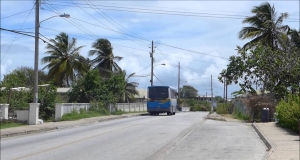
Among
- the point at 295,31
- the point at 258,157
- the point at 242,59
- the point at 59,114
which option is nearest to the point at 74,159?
the point at 258,157

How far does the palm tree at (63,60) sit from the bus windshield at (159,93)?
12051mm

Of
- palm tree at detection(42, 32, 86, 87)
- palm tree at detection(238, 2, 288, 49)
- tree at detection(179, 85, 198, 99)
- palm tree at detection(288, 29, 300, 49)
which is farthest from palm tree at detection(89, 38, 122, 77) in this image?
tree at detection(179, 85, 198, 99)

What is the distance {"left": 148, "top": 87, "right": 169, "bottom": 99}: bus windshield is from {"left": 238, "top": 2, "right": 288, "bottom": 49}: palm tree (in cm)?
968

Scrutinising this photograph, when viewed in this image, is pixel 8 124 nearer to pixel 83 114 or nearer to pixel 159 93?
pixel 83 114

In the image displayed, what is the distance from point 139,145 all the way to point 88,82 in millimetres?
28263

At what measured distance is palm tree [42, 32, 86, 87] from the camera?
51.9 meters

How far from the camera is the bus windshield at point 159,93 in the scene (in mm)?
45969

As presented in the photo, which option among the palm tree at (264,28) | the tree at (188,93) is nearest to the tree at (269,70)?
the palm tree at (264,28)

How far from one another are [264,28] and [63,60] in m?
24.2

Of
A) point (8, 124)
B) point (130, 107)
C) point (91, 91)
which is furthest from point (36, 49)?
point (130, 107)

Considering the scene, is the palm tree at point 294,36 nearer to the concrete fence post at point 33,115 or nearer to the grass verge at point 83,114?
the grass verge at point 83,114

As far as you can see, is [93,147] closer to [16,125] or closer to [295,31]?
[16,125]

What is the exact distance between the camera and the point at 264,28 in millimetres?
43188

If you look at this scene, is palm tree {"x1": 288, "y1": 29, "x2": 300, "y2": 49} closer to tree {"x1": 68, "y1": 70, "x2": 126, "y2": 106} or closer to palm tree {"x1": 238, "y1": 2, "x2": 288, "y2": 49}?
palm tree {"x1": 238, "y1": 2, "x2": 288, "y2": 49}
